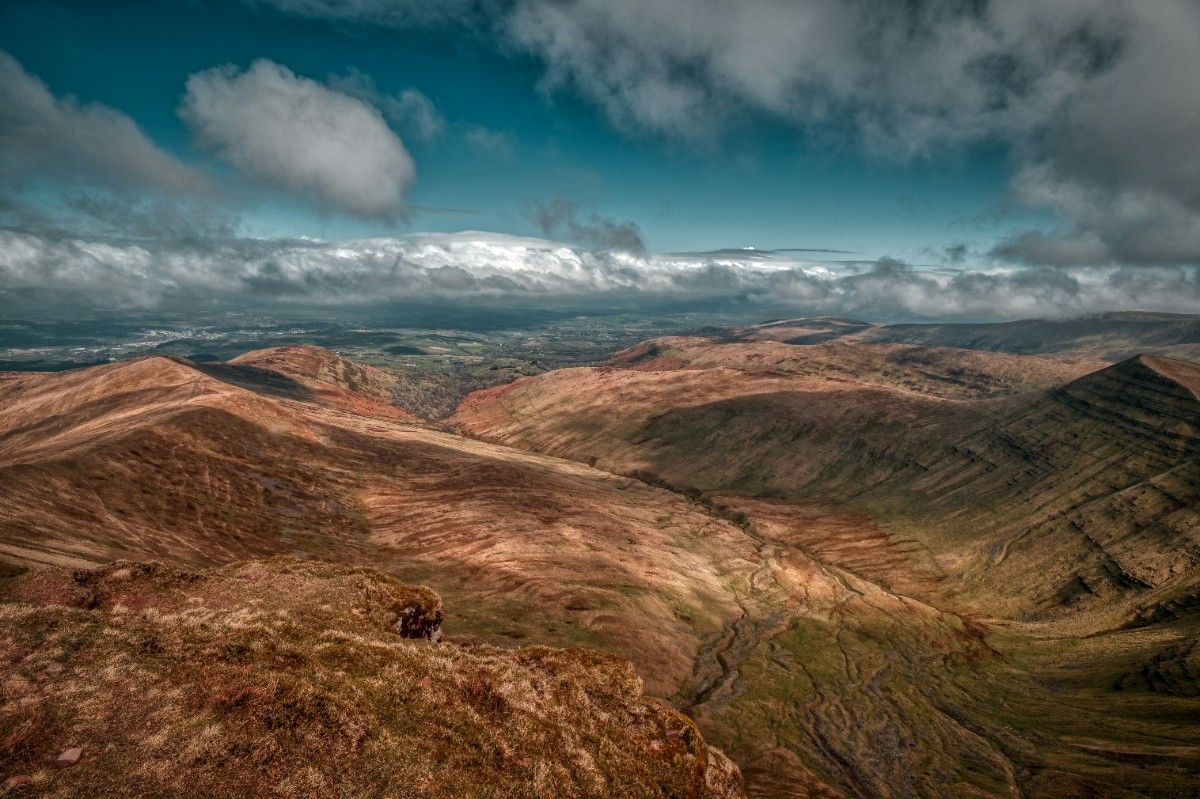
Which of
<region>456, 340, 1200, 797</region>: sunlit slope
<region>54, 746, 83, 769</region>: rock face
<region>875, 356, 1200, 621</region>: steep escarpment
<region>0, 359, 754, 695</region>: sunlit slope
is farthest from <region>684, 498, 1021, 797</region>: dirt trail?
<region>54, 746, 83, 769</region>: rock face

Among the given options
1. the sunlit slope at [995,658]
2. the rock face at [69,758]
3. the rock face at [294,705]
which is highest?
the rock face at [69,758]

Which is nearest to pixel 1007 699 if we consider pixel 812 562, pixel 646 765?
pixel 812 562

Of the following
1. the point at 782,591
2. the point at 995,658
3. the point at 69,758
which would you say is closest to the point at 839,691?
the point at 782,591

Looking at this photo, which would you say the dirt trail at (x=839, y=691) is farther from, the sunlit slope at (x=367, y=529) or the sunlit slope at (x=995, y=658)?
the sunlit slope at (x=367, y=529)

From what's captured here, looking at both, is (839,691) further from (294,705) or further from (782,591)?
(294,705)

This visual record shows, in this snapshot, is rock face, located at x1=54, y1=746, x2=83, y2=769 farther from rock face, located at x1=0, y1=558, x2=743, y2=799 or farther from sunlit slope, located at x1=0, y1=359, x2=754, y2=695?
sunlit slope, located at x1=0, y1=359, x2=754, y2=695

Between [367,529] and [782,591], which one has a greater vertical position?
[367,529]

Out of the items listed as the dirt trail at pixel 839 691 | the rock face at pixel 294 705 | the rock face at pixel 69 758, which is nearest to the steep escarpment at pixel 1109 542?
the dirt trail at pixel 839 691

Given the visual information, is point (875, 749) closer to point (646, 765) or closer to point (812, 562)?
point (646, 765)
